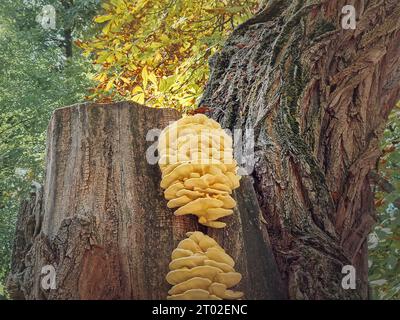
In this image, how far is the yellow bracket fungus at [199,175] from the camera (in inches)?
66.0

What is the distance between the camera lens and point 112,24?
4.34m

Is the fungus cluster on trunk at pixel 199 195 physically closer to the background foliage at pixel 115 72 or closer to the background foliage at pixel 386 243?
the background foliage at pixel 115 72

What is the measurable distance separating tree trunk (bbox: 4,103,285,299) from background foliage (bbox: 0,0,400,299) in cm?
95

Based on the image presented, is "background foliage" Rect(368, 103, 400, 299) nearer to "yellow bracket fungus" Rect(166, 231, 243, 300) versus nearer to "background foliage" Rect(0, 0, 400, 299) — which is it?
"background foliage" Rect(0, 0, 400, 299)

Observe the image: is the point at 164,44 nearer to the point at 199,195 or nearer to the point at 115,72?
the point at 115,72

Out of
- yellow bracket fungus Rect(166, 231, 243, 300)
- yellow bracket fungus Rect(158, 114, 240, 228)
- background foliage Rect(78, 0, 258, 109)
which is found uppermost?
background foliage Rect(78, 0, 258, 109)

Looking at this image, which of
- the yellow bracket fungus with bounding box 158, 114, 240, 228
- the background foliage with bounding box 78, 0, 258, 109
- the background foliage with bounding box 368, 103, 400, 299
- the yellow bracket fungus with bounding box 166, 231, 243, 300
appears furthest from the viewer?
the background foliage with bounding box 78, 0, 258, 109

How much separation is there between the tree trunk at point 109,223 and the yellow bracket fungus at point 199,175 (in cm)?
6

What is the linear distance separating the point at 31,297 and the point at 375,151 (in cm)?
158

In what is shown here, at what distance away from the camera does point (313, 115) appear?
2.31m

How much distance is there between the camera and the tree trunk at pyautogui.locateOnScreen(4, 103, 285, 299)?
1.60 meters

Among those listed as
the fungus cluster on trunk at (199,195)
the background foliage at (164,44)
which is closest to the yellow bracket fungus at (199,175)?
the fungus cluster on trunk at (199,195)

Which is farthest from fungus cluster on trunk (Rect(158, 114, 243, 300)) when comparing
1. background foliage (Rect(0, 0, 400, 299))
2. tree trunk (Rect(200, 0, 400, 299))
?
background foliage (Rect(0, 0, 400, 299))
